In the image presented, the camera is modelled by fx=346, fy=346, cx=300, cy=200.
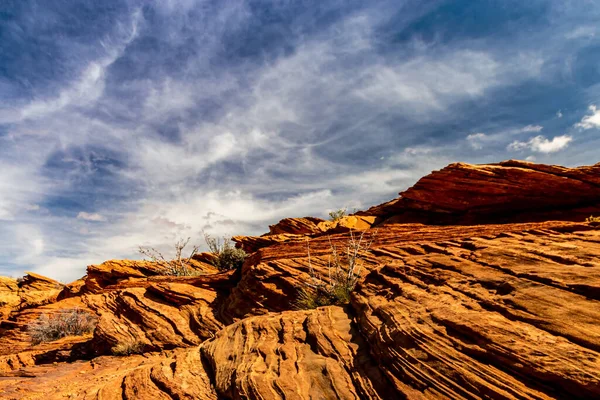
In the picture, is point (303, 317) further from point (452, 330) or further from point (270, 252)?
point (270, 252)

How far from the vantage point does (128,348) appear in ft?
41.7

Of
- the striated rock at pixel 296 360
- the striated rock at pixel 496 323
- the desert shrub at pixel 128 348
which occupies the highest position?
the striated rock at pixel 496 323

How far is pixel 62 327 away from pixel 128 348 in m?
7.83

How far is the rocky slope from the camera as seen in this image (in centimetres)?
440

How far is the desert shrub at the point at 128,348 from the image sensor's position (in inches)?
496

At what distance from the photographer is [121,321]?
14656 millimetres

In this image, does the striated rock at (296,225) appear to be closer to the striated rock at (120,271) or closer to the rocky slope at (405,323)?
the striated rock at (120,271)

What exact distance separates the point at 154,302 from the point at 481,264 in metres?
13.7

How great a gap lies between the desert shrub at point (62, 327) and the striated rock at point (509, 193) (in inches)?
713

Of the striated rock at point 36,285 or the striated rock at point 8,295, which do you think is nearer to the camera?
the striated rock at point 8,295

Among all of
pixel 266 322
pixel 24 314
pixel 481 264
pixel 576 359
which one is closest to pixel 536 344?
pixel 576 359

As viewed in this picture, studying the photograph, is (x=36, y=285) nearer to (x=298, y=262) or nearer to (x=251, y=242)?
(x=251, y=242)

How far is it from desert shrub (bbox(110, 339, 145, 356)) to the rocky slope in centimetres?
12

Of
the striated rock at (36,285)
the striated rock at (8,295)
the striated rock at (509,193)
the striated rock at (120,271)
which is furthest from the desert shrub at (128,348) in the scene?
the striated rock at (36,285)
